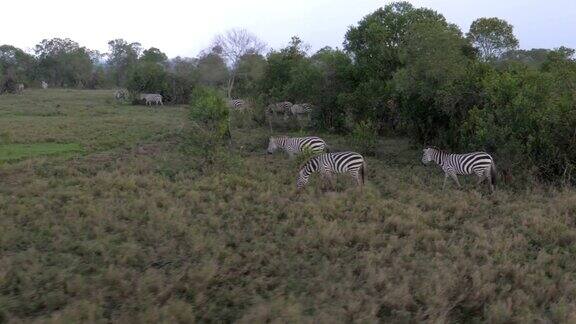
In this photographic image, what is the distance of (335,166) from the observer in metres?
14.4

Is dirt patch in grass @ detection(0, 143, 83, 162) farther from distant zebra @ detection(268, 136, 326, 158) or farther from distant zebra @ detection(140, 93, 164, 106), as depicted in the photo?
distant zebra @ detection(140, 93, 164, 106)

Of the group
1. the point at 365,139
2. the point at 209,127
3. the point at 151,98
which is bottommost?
the point at 365,139

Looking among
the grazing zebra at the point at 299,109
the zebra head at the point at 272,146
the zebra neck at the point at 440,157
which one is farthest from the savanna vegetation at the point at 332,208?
the grazing zebra at the point at 299,109

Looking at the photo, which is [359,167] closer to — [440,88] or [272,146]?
[440,88]

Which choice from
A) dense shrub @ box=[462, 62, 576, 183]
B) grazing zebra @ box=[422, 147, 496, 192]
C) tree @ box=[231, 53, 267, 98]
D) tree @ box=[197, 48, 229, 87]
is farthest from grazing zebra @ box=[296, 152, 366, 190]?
tree @ box=[197, 48, 229, 87]

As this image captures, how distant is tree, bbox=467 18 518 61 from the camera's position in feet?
78.8

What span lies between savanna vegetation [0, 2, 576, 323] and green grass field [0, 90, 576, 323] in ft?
0.12

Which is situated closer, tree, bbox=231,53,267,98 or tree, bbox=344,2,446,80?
tree, bbox=344,2,446,80

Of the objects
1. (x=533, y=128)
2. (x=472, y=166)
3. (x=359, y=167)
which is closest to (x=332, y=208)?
(x=359, y=167)

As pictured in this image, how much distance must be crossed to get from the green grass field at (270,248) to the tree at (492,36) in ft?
36.3

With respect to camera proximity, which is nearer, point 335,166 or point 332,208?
point 332,208

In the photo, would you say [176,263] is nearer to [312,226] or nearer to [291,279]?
[291,279]

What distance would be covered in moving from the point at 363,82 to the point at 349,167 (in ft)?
33.3

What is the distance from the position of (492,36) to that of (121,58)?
6521 cm
